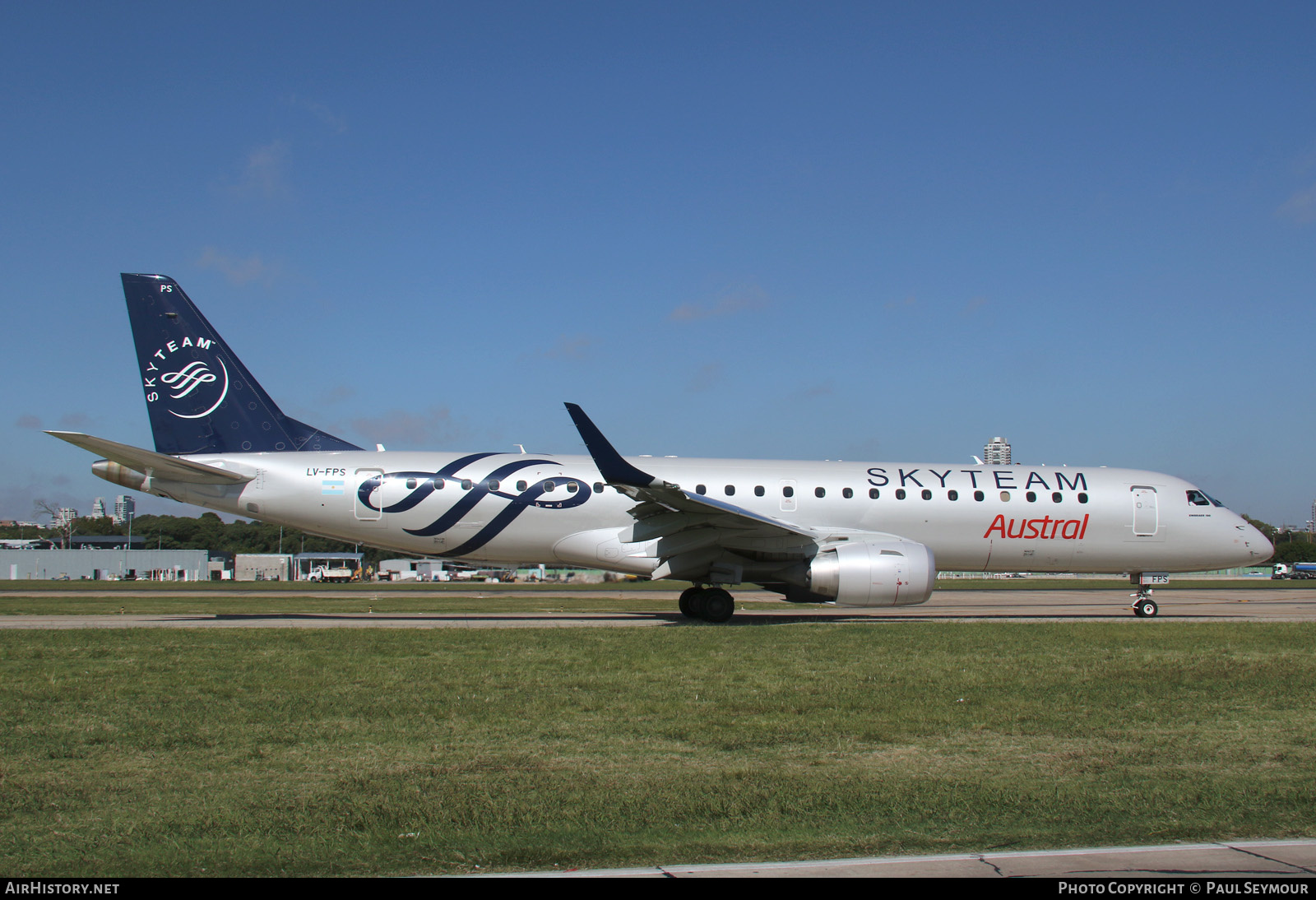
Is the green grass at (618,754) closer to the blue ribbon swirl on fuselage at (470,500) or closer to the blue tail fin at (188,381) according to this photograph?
the blue ribbon swirl on fuselage at (470,500)

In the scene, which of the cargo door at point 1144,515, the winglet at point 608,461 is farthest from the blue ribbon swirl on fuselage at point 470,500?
the cargo door at point 1144,515

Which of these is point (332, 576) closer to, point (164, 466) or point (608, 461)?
point (164, 466)

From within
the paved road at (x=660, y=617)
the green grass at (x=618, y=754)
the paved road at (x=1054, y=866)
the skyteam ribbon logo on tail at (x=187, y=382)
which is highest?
the skyteam ribbon logo on tail at (x=187, y=382)

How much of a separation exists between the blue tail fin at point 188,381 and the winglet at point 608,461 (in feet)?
23.5

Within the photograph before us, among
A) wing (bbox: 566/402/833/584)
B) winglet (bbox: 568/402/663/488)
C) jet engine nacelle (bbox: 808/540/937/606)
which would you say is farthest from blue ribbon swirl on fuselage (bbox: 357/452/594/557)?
jet engine nacelle (bbox: 808/540/937/606)

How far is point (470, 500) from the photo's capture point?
1872 centimetres

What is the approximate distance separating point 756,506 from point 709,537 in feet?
6.28

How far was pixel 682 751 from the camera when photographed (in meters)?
7.09

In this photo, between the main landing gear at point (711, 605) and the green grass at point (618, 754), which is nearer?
the green grass at point (618, 754)

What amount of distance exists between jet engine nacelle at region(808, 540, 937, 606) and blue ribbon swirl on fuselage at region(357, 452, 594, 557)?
502cm

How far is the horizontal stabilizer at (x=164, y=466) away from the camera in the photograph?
53.8 ft

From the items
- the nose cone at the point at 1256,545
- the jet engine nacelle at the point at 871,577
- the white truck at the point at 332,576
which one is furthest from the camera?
the white truck at the point at 332,576

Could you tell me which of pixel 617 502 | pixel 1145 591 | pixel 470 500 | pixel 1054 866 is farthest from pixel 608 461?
pixel 1145 591
